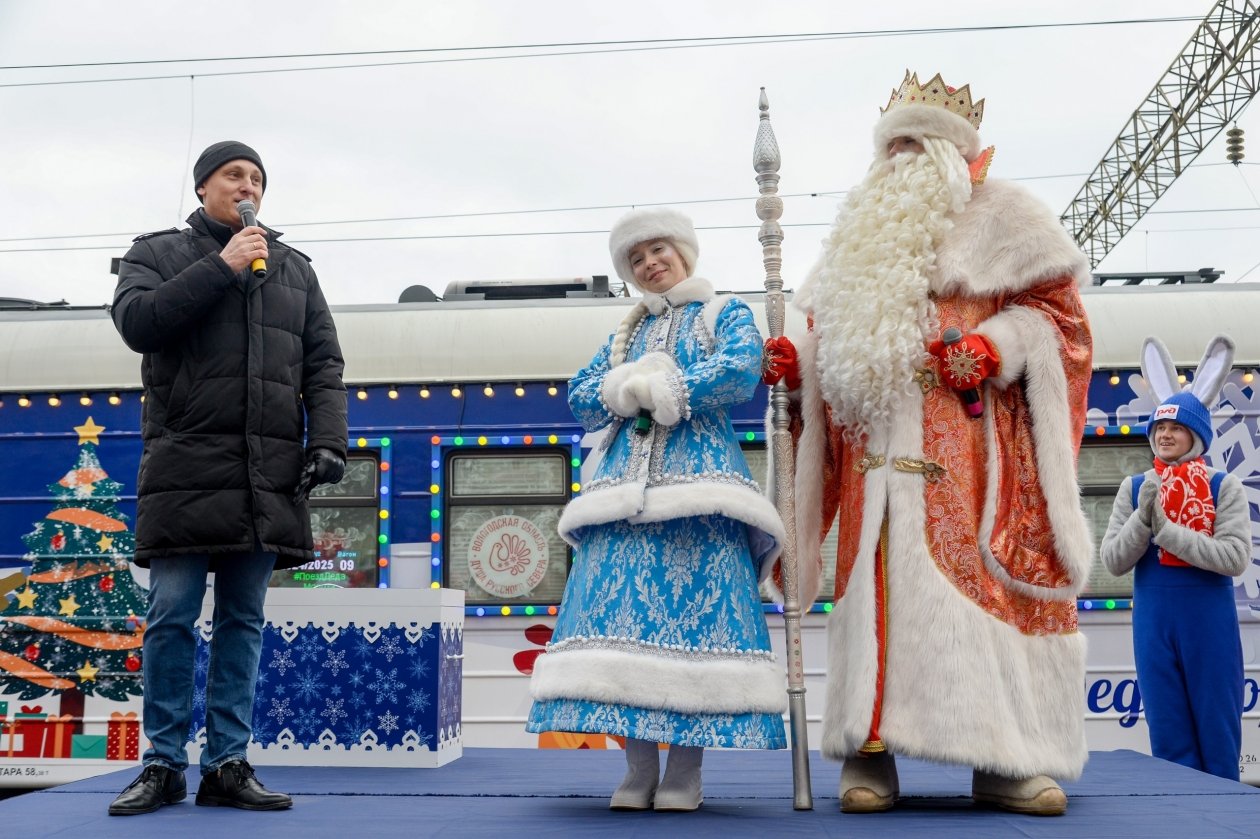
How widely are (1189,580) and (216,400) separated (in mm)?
Result: 3768

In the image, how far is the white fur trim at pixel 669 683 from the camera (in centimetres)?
322

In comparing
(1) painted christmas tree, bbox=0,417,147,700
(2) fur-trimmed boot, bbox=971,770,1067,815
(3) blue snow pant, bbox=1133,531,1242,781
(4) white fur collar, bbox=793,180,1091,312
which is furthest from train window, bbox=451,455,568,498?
(2) fur-trimmed boot, bbox=971,770,1067,815

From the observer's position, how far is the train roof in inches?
250

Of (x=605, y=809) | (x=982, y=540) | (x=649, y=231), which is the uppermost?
(x=649, y=231)

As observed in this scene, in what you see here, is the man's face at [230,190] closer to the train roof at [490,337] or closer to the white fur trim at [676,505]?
the white fur trim at [676,505]

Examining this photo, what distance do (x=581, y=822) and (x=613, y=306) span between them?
386 cm

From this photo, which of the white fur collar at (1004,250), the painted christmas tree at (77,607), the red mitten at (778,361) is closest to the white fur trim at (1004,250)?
the white fur collar at (1004,250)

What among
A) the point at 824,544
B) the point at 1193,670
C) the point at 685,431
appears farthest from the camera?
the point at 824,544

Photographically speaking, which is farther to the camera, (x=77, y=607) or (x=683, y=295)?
(x=77, y=607)

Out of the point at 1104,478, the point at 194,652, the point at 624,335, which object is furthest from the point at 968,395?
the point at 1104,478

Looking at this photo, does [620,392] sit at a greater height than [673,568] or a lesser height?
greater

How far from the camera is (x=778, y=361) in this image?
3641 millimetres

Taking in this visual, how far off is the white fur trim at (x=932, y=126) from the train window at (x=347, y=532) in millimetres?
3476

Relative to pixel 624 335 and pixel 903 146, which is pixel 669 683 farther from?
pixel 903 146
